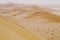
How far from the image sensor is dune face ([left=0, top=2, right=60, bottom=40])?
3.01 feet

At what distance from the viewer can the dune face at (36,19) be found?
3.01 ft

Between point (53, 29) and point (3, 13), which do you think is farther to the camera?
point (3, 13)

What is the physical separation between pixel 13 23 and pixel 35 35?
0.87 feet

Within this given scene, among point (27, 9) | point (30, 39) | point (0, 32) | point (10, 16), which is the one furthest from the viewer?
point (27, 9)

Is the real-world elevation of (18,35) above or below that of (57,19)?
below

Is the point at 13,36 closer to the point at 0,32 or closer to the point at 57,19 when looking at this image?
the point at 0,32

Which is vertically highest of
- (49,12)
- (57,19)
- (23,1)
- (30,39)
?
(23,1)

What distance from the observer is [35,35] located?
0.89m

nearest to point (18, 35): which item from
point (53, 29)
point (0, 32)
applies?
point (0, 32)

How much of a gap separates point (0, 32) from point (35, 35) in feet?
0.97

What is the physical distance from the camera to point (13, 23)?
1.06 m

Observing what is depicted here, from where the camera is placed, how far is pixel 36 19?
1.11m

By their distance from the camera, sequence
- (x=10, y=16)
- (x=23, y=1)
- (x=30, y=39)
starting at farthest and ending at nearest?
(x=23, y=1)
(x=10, y=16)
(x=30, y=39)

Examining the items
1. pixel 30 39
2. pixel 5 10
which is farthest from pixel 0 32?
pixel 5 10
